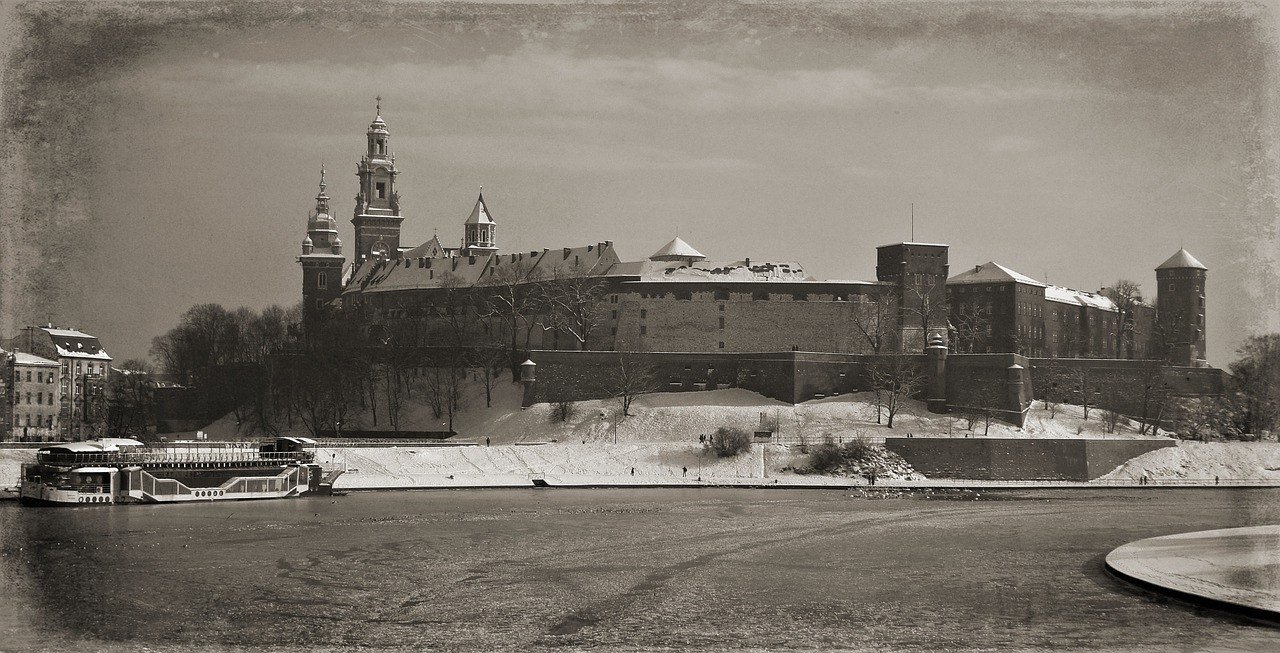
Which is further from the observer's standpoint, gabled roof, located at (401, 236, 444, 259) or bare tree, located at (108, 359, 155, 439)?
gabled roof, located at (401, 236, 444, 259)

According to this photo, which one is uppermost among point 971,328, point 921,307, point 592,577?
point 921,307

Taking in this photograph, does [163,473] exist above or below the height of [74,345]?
below

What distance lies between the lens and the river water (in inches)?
883

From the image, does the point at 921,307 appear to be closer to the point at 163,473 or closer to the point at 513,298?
the point at 513,298

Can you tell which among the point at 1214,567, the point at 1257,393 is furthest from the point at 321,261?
the point at 1214,567

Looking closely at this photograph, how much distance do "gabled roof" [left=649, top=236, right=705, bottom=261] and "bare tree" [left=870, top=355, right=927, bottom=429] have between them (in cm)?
1248

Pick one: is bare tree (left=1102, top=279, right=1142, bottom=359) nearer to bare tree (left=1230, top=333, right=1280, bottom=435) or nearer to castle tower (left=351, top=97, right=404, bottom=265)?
bare tree (left=1230, top=333, right=1280, bottom=435)

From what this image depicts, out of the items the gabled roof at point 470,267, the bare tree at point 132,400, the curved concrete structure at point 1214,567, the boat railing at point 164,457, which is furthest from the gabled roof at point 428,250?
the curved concrete structure at point 1214,567

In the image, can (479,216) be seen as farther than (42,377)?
Yes

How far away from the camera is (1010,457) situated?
170 feet

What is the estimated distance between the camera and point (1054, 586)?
27.2 meters

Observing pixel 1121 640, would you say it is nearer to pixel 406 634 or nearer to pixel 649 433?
pixel 406 634

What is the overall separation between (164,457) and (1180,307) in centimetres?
4369

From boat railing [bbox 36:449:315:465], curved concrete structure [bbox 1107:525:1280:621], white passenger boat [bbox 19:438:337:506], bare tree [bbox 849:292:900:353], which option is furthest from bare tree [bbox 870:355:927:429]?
curved concrete structure [bbox 1107:525:1280:621]
